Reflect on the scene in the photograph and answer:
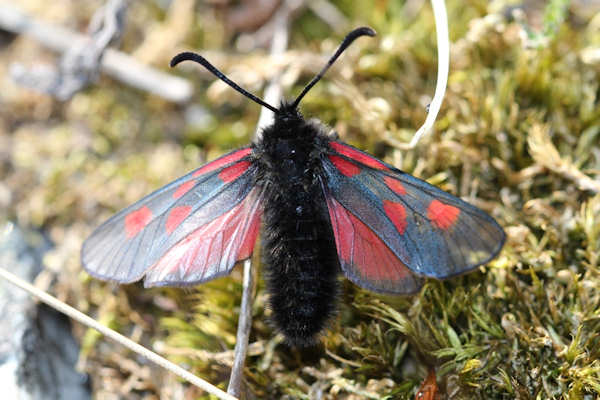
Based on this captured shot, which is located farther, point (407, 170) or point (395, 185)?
point (407, 170)

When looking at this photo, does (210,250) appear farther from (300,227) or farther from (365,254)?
(365,254)

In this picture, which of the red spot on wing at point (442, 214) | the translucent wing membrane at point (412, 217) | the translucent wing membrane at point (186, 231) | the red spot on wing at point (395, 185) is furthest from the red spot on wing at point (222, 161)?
the red spot on wing at point (442, 214)

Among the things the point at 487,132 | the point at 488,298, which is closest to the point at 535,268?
the point at 488,298

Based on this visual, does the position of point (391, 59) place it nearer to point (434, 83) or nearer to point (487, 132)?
point (434, 83)

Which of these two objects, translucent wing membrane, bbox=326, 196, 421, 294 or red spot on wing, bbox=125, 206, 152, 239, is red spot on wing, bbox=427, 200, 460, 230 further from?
red spot on wing, bbox=125, 206, 152, 239

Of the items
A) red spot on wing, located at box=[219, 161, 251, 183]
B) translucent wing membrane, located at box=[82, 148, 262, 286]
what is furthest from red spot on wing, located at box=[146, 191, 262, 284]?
red spot on wing, located at box=[219, 161, 251, 183]

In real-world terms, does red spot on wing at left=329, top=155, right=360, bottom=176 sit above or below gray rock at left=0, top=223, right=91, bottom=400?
above

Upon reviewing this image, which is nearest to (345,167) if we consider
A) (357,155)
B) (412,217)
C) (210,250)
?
(357,155)

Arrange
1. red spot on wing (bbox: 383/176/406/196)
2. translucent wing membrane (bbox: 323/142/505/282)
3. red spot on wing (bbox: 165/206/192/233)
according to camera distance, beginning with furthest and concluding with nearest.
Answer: red spot on wing (bbox: 165/206/192/233) → red spot on wing (bbox: 383/176/406/196) → translucent wing membrane (bbox: 323/142/505/282)
